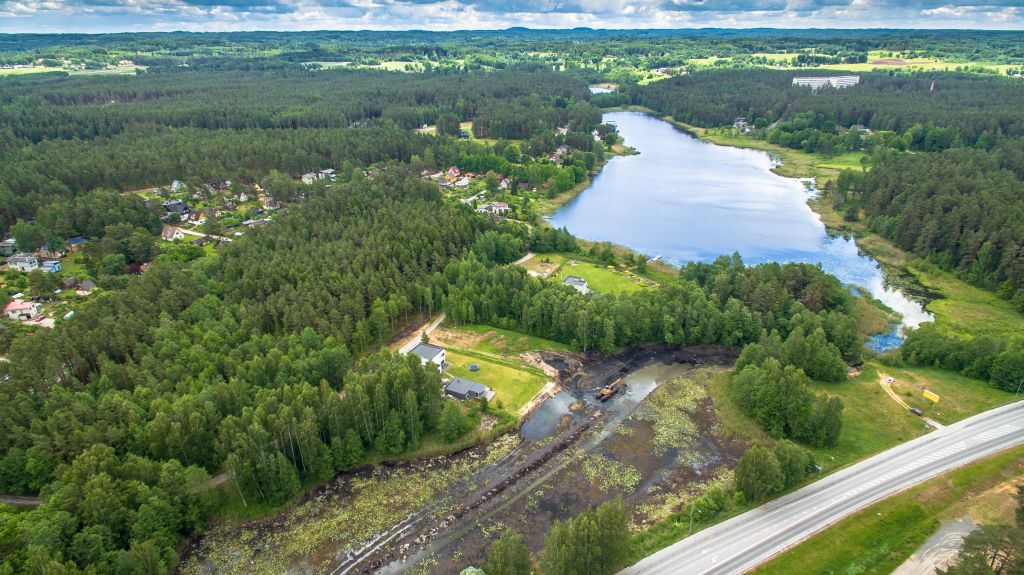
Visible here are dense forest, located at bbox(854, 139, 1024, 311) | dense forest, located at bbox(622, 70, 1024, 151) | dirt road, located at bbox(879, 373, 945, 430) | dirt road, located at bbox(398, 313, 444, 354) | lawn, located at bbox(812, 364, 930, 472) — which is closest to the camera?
lawn, located at bbox(812, 364, 930, 472)

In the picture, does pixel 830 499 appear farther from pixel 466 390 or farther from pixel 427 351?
pixel 427 351

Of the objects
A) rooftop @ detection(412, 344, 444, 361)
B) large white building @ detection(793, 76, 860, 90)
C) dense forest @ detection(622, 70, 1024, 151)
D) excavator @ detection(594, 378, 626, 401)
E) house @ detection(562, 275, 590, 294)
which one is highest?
large white building @ detection(793, 76, 860, 90)

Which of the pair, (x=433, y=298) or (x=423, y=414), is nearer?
(x=423, y=414)

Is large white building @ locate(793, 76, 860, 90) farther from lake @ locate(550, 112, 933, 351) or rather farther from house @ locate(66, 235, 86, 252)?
house @ locate(66, 235, 86, 252)

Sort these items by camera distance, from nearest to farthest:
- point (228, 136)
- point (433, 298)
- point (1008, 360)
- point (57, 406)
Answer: point (57, 406)
point (1008, 360)
point (433, 298)
point (228, 136)

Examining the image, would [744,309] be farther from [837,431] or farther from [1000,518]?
[1000,518]

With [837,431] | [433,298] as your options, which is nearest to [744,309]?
[837,431]

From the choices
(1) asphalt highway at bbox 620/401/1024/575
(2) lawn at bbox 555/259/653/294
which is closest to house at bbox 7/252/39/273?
(2) lawn at bbox 555/259/653/294
